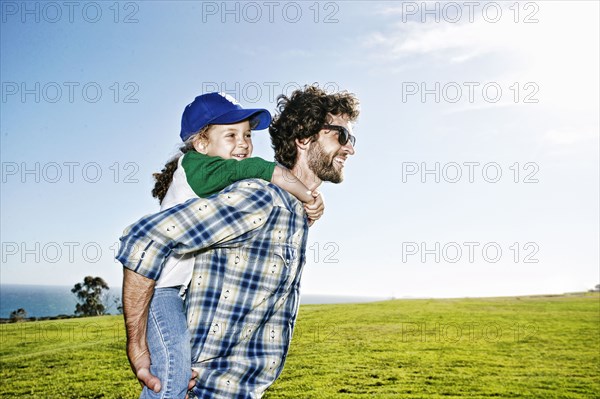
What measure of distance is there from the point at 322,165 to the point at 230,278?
1.09 metres

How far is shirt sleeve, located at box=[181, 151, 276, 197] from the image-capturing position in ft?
9.13

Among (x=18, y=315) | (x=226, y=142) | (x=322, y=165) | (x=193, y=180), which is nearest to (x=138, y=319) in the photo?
(x=193, y=180)

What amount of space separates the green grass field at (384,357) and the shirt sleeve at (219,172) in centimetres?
989

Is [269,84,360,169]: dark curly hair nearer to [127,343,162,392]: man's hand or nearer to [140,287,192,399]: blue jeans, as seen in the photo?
[140,287,192,399]: blue jeans

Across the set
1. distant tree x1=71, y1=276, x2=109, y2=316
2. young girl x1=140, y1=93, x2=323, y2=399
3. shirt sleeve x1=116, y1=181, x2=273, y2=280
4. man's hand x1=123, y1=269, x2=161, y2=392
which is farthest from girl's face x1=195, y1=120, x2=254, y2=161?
distant tree x1=71, y1=276, x2=109, y2=316

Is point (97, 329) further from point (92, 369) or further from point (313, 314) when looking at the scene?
point (313, 314)

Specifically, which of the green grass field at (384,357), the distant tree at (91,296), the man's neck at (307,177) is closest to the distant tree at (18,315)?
the green grass field at (384,357)

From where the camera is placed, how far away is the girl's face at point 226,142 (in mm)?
3350

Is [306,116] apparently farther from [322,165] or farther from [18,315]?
[18,315]

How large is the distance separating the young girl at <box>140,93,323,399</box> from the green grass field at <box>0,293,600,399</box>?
375 inches

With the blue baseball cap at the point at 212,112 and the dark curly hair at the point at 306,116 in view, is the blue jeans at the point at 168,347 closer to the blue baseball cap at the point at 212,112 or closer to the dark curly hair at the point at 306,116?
the blue baseball cap at the point at 212,112

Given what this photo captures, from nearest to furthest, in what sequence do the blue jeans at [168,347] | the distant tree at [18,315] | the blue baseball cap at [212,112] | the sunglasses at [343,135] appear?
the blue jeans at [168,347] → the blue baseball cap at [212,112] → the sunglasses at [343,135] → the distant tree at [18,315]

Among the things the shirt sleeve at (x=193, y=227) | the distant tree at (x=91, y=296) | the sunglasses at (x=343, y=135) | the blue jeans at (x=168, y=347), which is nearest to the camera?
the shirt sleeve at (x=193, y=227)

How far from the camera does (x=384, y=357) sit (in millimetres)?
16141
